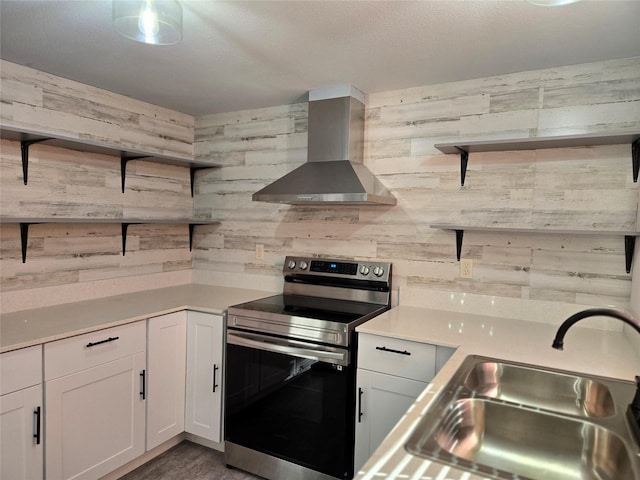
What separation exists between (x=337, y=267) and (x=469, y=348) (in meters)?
1.13

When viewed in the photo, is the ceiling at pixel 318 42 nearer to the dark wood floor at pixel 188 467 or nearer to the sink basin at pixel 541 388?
the sink basin at pixel 541 388

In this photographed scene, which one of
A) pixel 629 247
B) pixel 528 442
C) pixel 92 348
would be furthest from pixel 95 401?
pixel 629 247

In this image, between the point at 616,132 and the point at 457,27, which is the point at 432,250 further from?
the point at 457,27

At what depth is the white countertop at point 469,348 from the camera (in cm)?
90

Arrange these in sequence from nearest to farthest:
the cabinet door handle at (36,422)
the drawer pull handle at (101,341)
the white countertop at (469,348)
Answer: the white countertop at (469,348) → the cabinet door handle at (36,422) → the drawer pull handle at (101,341)

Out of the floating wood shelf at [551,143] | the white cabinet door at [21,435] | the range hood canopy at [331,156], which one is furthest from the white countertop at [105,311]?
the floating wood shelf at [551,143]

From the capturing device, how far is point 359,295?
261 cm

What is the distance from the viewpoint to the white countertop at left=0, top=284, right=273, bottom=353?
1852mm

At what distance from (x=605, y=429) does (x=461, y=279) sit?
1.35m

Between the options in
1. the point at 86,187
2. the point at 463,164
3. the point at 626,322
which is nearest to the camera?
the point at 626,322

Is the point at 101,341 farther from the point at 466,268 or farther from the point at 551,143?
the point at 551,143

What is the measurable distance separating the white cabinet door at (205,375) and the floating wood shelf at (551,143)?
1.63 meters

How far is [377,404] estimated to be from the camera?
2.04 metres

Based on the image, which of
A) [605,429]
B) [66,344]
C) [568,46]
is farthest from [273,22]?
[605,429]
